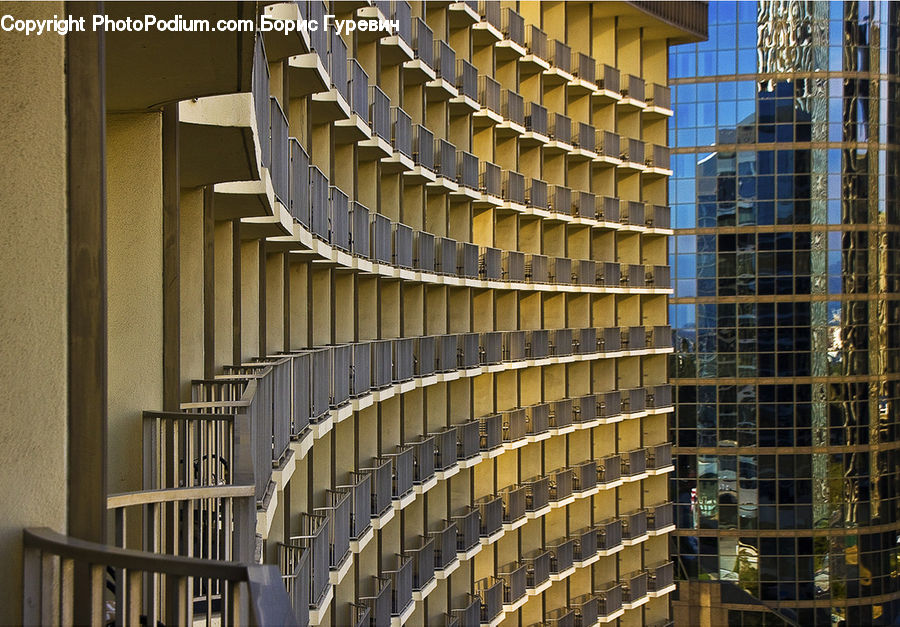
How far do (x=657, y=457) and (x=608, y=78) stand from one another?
11.9 meters

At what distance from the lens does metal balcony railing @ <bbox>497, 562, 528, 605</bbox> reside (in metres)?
28.7

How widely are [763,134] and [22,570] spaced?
42266mm

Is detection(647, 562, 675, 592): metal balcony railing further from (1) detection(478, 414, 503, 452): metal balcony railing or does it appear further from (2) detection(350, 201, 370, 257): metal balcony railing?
(2) detection(350, 201, 370, 257): metal balcony railing

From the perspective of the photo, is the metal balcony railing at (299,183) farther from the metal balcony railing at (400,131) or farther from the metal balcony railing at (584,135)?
the metal balcony railing at (584,135)

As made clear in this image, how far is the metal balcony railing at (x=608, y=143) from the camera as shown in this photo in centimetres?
3494

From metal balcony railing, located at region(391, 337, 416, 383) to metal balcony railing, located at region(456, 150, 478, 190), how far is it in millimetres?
5270

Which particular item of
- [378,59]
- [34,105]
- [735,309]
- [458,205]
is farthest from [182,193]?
[735,309]

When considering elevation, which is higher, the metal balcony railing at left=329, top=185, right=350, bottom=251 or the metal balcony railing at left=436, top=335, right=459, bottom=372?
the metal balcony railing at left=329, top=185, right=350, bottom=251

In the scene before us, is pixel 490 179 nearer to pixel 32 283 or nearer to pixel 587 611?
pixel 587 611

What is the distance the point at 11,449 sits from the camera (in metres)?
4.23

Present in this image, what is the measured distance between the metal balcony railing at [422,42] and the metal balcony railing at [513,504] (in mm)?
10828

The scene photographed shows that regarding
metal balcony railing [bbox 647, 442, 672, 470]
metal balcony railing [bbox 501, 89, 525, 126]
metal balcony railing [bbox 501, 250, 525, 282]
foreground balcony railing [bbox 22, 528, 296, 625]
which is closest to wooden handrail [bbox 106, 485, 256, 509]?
foreground balcony railing [bbox 22, 528, 296, 625]

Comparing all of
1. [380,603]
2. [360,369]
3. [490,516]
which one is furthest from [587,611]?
[360,369]

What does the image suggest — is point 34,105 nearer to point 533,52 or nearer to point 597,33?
point 533,52
